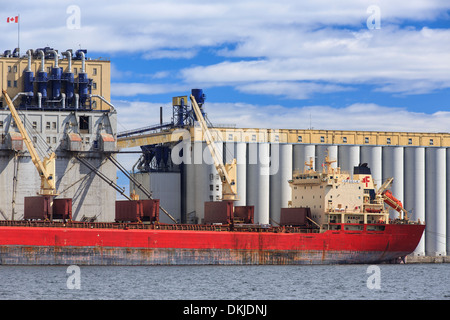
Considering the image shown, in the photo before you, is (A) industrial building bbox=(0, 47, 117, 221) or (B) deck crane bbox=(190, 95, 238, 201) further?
(A) industrial building bbox=(0, 47, 117, 221)

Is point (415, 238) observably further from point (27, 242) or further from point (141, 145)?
point (27, 242)

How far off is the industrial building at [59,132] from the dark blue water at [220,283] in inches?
506

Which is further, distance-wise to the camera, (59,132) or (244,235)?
(59,132)

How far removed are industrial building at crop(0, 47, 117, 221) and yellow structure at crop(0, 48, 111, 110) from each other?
9cm

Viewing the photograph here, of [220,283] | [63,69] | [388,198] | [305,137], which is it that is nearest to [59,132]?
[63,69]

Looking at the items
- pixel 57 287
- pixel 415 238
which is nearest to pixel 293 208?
pixel 415 238

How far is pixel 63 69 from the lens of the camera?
8256 cm

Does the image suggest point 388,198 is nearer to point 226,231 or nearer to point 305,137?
point 305,137

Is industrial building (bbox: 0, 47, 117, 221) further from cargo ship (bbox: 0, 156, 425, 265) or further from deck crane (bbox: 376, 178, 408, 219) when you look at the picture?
deck crane (bbox: 376, 178, 408, 219)

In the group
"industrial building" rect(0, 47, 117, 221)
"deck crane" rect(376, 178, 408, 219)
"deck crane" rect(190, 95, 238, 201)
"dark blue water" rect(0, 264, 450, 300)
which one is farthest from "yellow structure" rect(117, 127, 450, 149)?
"dark blue water" rect(0, 264, 450, 300)

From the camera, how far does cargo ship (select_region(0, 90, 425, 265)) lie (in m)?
68.8

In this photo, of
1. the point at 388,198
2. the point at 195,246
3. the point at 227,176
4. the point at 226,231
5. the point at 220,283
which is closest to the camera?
the point at 220,283

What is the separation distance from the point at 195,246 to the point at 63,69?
2203 cm

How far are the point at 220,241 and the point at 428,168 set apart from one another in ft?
92.5
